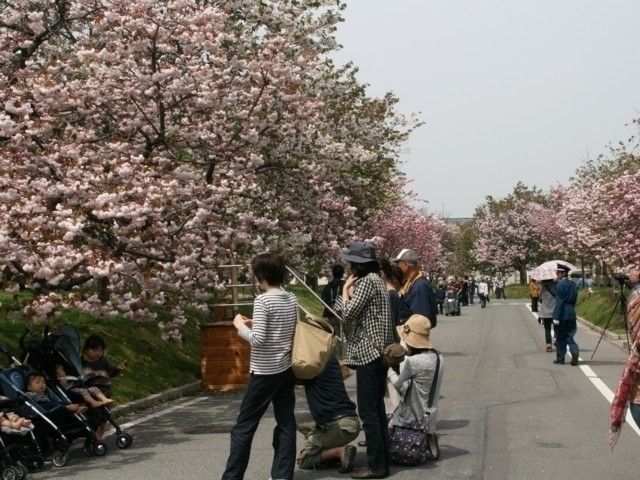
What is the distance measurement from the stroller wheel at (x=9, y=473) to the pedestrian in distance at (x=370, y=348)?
9.16 ft

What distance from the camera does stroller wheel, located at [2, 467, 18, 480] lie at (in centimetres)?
877

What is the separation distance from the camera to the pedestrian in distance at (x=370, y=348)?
879cm

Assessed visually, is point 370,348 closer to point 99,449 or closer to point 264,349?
point 264,349

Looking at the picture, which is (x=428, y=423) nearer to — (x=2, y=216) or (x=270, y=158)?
(x=2, y=216)

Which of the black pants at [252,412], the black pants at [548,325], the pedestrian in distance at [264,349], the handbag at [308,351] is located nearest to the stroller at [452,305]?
the black pants at [548,325]

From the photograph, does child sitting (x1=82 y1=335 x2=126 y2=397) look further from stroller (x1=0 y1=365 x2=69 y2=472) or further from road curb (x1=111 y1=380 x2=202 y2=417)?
road curb (x1=111 y1=380 x2=202 y2=417)

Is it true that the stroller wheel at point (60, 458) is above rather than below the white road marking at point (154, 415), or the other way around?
above

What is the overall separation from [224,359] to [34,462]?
781 cm

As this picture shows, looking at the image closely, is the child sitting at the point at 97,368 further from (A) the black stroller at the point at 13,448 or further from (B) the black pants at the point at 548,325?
(B) the black pants at the point at 548,325

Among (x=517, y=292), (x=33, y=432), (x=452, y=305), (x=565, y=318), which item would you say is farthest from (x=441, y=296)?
(x=33, y=432)

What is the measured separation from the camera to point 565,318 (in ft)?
62.7

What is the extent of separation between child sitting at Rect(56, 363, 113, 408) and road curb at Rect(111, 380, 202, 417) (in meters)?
2.94

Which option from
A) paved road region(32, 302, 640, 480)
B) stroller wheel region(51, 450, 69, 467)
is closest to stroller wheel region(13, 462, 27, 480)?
paved road region(32, 302, 640, 480)

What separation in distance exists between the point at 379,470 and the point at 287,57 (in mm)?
11093
